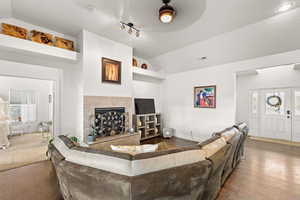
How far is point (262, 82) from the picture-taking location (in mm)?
5402

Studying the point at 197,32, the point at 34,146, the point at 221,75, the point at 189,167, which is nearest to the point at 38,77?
the point at 34,146

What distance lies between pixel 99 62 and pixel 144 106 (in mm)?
2445

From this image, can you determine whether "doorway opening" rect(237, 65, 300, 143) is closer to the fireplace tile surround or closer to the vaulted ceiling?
the vaulted ceiling

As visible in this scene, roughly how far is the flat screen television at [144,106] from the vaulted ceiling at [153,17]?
6.98ft

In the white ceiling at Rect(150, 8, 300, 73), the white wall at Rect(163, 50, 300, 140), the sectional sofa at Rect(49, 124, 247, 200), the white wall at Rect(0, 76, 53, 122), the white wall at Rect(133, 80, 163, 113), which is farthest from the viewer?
the white wall at Rect(133, 80, 163, 113)

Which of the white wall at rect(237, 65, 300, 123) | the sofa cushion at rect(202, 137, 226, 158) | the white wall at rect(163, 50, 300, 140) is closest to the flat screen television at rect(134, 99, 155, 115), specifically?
the white wall at rect(163, 50, 300, 140)

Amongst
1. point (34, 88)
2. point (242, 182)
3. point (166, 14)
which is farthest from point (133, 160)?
point (34, 88)

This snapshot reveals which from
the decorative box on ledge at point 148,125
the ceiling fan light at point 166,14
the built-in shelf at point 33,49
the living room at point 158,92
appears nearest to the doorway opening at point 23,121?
the living room at point 158,92

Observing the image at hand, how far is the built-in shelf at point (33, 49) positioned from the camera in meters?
2.47

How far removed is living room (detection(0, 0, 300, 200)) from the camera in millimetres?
1301

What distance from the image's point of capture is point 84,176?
119 cm

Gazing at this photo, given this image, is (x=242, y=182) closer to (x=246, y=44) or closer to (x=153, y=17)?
(x=153, y=17)

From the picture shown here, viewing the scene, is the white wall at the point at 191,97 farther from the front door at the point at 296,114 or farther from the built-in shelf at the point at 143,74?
the front door at the point at 296,114

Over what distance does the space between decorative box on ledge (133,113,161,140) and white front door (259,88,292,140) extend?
14.5ft
